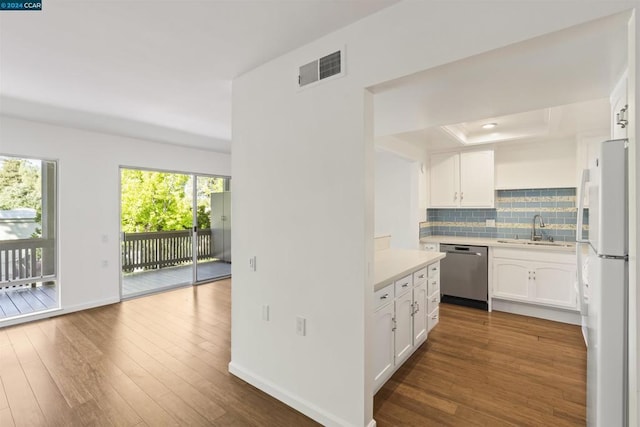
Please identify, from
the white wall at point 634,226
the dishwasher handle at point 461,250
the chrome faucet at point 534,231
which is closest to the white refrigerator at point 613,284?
the white wall at point 634,226

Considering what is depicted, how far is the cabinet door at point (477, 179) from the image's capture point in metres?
4.66

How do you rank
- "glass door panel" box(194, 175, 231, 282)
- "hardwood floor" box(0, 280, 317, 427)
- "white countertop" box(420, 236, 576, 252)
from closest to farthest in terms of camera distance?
"hardwood floor" box(0, 280, 317, 427), "white countertop" box(420, 236, 576, 252), "glass door panel" box(194, 175, 231, 282)

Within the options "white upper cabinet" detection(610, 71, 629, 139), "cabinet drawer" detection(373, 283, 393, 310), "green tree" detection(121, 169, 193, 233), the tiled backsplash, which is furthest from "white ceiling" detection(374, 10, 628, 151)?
"green tree" detection(121, 169, 193, 233)

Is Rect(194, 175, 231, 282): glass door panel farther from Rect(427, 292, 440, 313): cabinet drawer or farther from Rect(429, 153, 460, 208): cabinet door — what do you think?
Rect(427, 292, 440, 313): cabinet drawer

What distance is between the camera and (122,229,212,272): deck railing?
512 cm

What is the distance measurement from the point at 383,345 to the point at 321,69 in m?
2.07

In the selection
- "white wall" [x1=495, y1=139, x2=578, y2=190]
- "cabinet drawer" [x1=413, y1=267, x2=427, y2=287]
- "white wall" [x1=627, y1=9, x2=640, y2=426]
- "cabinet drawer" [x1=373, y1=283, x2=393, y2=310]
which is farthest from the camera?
"white wall" [x1=495, y1=139, x2=578, y2=190]

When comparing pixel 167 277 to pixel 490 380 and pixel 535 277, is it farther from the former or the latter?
pixel 535 277

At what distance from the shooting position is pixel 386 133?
367 centimetres

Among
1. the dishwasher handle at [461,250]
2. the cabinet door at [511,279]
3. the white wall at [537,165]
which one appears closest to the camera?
the cabinet door at [511,279]

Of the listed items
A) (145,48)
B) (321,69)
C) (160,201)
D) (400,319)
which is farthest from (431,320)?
(160,201)

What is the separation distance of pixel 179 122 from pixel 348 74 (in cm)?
306

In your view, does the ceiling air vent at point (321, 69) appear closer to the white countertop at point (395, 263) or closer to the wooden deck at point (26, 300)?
the white countertop at point (395, 263)

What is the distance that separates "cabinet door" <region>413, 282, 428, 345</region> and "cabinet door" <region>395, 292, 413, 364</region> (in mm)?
93
